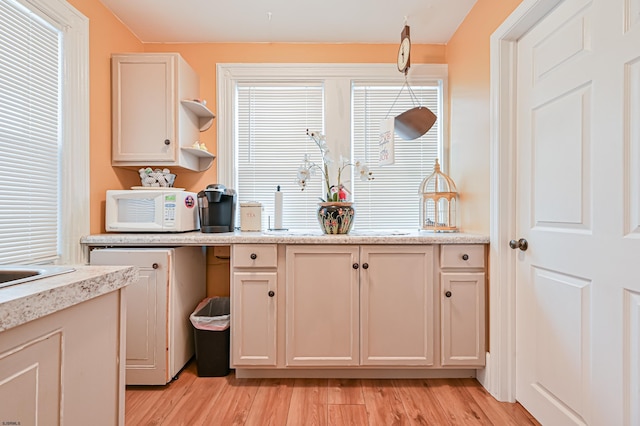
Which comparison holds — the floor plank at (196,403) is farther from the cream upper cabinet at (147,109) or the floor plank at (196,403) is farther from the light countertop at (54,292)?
the cream upper cabinet at (147,109)

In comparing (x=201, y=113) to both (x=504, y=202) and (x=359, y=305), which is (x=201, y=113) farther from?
(x=504, y=202)

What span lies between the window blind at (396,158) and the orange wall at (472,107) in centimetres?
19

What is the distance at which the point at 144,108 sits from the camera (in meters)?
2.23

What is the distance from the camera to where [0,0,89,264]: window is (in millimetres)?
1549

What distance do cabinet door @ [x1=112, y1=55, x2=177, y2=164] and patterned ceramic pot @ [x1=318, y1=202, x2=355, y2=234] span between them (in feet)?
3.64

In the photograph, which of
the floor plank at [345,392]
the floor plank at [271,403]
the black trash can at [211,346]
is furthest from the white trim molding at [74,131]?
the floor plank at [345,392]

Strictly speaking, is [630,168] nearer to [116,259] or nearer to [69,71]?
[116,259]

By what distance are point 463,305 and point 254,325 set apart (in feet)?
4.14

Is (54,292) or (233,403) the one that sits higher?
(54,292)

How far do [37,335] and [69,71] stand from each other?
1759 millimetres

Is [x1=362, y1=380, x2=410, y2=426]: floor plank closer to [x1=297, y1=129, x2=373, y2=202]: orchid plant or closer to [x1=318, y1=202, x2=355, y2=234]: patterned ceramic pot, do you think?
[x1=318, y1=202, x2=355, y2=234]: patterned ceramic pot

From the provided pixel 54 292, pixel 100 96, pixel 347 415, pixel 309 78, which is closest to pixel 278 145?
pixel 309 78

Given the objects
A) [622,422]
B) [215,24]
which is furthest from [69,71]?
[622,422]

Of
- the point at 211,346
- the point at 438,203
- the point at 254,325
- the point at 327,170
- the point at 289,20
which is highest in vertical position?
the point at 289,20
